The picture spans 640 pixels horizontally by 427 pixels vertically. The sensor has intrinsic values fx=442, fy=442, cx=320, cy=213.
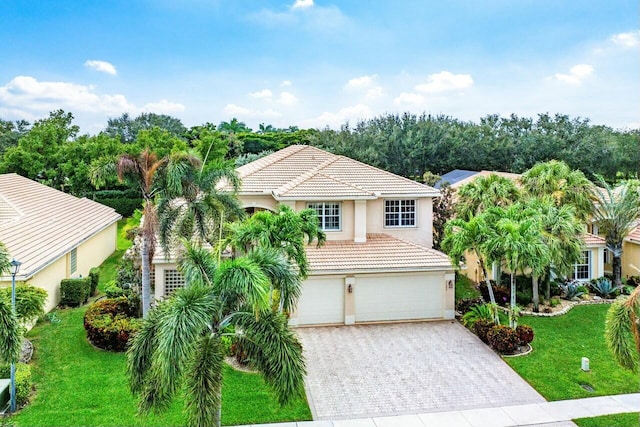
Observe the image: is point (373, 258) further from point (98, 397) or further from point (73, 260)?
point (73, 260)

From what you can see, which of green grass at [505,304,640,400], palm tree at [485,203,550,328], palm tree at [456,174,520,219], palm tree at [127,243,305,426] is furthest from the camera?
palm tree at [456,174,520,219]

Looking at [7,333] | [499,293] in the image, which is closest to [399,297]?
[499,293]

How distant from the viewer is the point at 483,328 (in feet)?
55.0

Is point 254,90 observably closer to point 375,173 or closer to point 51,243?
point 375,173

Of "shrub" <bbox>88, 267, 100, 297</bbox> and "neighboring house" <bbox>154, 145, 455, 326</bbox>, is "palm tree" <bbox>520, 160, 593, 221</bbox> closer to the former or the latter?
"neighboring house" <bbox>154, 145, 455, 326</bbox>

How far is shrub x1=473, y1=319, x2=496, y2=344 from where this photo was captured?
653 inches

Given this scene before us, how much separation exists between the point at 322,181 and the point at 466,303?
8.91m

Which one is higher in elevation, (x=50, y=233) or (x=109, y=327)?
(x=50, y=233)

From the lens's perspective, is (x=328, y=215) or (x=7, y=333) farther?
(x=328, y=215)

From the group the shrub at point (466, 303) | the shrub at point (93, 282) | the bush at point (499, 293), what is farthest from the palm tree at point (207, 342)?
the bush at point (499, 293)

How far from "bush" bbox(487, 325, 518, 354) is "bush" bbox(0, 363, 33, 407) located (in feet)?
48.5

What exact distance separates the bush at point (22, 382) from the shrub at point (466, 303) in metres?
16.3

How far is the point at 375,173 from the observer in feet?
81.5

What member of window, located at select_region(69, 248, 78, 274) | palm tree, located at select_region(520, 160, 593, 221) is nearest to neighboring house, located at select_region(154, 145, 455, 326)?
palm tree, located at select_region(520, 160, 593, 221)
